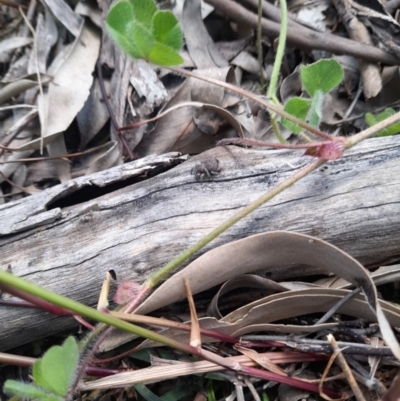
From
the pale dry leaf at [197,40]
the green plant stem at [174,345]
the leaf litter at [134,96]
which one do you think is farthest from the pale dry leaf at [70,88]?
the green plant stem at [174,345]

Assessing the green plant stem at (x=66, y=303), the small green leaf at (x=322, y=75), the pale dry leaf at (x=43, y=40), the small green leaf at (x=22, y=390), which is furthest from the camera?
the pale dry leaf at (x=43, y=40)

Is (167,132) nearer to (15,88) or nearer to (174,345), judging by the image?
(15,88)

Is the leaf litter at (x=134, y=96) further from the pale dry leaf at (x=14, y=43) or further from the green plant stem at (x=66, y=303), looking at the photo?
the green plant stem at (x=66, y=303)

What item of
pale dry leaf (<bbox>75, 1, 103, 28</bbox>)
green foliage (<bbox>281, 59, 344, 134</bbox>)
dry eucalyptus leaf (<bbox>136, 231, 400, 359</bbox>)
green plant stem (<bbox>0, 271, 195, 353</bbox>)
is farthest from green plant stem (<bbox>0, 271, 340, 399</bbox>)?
pale dry leaf (<bbox>75, 1, 103, 28</bbox>)

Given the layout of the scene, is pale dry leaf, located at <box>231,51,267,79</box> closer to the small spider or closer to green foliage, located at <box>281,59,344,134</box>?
green foliage, located at <box>281,59,344,134</box>

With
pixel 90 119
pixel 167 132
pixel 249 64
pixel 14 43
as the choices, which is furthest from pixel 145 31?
pixel 14 43
